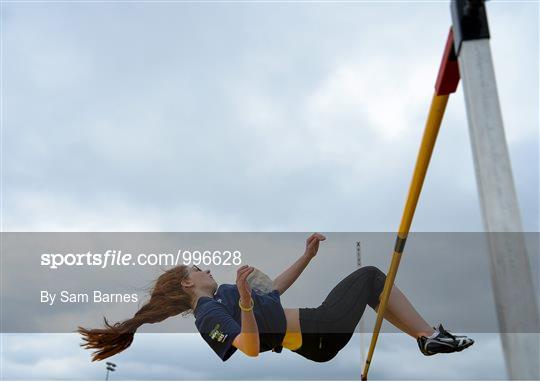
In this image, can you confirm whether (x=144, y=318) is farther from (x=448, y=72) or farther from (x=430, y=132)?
(x=448, y=72)

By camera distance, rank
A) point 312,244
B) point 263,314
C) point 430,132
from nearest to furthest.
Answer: point 430,132 → point 263,314 → point 312,244

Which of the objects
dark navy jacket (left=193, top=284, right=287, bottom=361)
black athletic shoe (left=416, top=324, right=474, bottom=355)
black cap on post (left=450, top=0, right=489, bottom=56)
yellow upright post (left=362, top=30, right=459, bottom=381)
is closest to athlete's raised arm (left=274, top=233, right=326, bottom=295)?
dark navy jacket (left=193, top=284, right=287, bottom=361)

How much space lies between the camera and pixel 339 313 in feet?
15.4

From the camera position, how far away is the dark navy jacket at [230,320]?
4656mm

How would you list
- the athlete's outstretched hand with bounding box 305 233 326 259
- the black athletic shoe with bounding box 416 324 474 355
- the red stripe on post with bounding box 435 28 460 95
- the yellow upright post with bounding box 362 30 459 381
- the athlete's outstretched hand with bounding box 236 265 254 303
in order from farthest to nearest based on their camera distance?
the athlete's outstretched hand with bounding box 305 233 326 259 < the athlete's outstretched hand with bounding box 236 265 254 303 < the black athletic shoe with bounding box 416 324 474 355 < the yellow upright post with bounding box 362 30 459 381 < the red stripe on post with bounding box 435 28 460 95

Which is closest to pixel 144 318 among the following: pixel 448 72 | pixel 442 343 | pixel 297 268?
pixel 297 268

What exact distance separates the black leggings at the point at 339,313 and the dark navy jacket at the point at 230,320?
0.23 m

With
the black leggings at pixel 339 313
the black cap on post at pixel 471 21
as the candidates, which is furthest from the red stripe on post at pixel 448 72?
the black leggings at pixel 339 313

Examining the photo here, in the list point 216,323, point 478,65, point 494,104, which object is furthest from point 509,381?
point 216,323

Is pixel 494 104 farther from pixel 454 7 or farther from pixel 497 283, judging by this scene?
pixel 497 283

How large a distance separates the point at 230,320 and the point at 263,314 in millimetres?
300

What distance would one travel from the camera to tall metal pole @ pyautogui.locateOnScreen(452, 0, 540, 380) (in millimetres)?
1517

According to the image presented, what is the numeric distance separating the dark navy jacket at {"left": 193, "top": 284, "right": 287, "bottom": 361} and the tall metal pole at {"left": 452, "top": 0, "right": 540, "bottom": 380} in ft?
10.8

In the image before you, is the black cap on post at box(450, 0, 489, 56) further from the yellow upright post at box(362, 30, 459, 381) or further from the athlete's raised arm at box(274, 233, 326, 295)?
the athlete's raised arm at box(274, 233, 326, 295)
